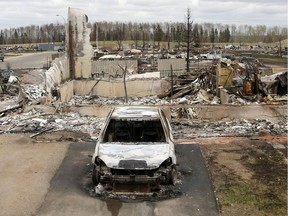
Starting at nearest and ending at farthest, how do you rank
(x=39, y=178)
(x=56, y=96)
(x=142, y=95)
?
(x=39, y=178), (x=56, y=96), (x=142, y=95)

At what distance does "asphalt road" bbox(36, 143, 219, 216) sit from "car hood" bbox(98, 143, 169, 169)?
26.8 inches

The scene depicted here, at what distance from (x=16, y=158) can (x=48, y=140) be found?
1.79 m

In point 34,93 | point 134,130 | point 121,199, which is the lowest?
point 121,199

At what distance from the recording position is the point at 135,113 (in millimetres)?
10227

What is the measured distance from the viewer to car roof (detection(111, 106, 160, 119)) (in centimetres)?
1004

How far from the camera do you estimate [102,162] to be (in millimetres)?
8695

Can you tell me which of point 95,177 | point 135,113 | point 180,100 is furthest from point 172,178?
point 180,100

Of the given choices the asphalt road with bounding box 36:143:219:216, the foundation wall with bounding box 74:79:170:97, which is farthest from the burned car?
the foundation wall with bounding box 74:79:170:97

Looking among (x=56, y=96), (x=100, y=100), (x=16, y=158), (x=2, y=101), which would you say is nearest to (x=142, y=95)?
(x=100, y=100)

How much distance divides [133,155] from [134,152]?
150mm

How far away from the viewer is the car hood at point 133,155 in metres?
8.45

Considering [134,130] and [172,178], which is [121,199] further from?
[134,130]

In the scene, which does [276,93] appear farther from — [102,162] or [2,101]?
[102,162]

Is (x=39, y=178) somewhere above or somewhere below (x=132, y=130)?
below
